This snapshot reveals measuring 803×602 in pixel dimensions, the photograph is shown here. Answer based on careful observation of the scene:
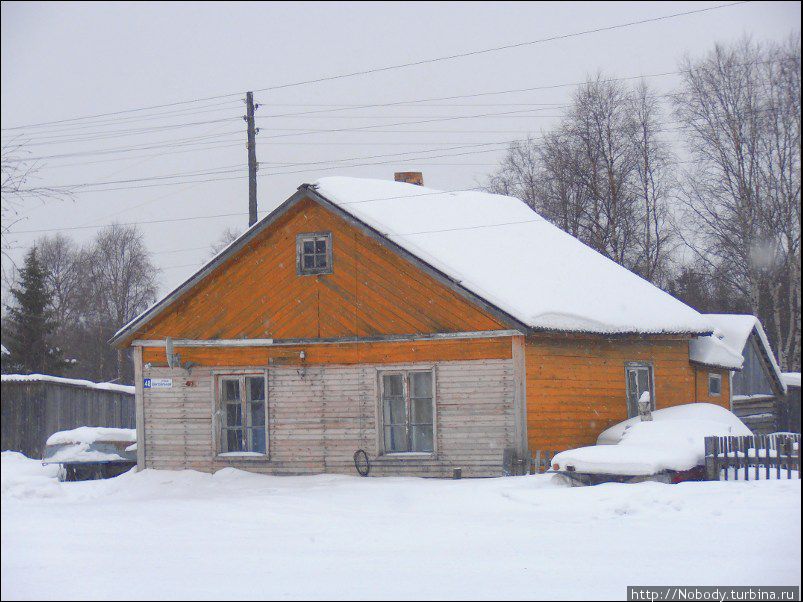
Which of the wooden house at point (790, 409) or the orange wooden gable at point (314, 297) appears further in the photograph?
the wooden house at point (790, 409)

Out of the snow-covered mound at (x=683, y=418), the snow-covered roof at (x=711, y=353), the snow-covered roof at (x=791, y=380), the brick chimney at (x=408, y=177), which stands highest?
the brick chimney at (x=408, y=177)

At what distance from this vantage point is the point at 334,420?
21047mm

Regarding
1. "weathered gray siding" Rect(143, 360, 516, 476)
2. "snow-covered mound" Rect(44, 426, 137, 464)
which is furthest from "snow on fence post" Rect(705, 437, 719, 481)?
"snow-covered mound" Rect(44, 426, 137, 464)

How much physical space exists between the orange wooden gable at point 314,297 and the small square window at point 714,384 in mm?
7610

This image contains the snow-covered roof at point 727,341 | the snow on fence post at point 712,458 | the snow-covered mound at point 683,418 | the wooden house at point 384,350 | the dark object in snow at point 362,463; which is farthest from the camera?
the snow-covered roof at point 727,341

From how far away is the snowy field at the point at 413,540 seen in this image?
9.61 meters

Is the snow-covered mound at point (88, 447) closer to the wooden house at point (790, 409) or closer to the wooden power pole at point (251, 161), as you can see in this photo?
the wooden power pole at point (251, 161)

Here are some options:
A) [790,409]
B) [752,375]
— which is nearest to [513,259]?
[752,375]

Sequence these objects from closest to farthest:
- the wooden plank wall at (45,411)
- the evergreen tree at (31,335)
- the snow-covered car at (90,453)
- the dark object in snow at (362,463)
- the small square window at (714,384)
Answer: the dark object in snow at (362,463)
the snow-covered car at (90,453)
the small square window at (714,384)
the wooden plank wall at (45,411)
the evergreen tree at (31,335)

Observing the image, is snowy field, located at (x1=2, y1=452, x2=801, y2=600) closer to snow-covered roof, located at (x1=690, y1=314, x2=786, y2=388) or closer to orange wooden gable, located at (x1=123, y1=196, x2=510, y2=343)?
orange wooden gable, located at (x1=123, y1=196, x2=510, y2=343)

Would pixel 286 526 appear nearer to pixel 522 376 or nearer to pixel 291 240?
pixel 522 376

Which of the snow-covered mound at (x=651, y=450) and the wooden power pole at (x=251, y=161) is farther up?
the wooden power pole at (x=251, y=161)

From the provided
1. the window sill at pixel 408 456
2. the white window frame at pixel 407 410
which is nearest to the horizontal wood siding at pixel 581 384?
the white window frame at pixel 407 410

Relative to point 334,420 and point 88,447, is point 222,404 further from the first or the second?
point 88,447
